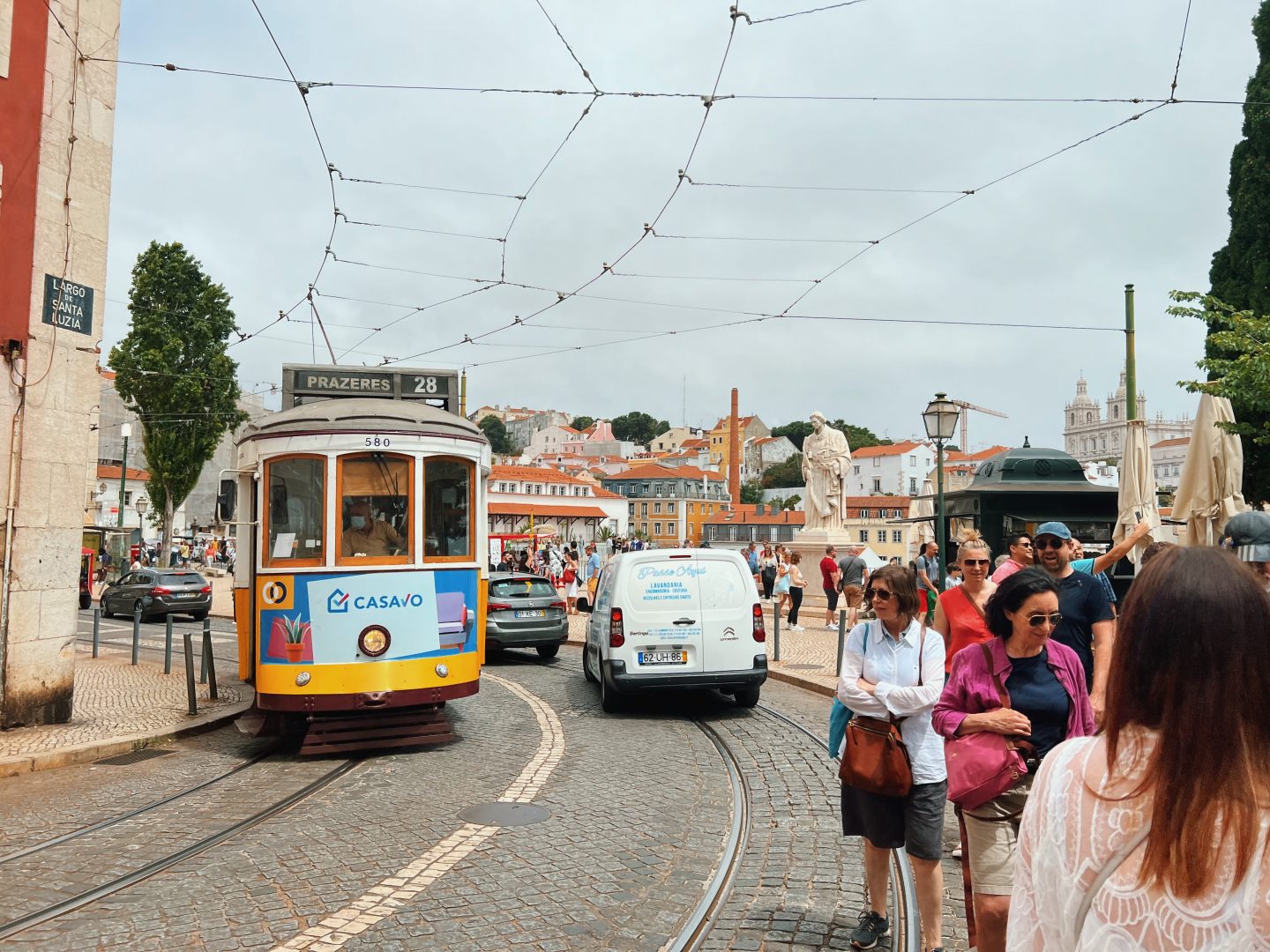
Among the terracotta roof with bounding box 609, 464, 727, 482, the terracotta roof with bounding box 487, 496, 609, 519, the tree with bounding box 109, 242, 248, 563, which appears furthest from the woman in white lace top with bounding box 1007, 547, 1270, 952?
the terracotta roof with bounding box 609, 464, 727, 482

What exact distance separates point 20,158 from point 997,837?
35.3 feet

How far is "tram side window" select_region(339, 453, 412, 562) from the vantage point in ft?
30.4

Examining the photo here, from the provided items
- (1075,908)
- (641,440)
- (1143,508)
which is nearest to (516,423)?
(641,440)

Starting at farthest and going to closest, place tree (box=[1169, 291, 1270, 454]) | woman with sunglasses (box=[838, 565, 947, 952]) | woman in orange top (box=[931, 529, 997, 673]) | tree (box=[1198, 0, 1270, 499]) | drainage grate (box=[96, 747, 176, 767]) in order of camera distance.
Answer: tree (box=[1198, 0, 1270, 499]) → tree (box=[1169, 291, 1270, 454]) → drainage grate (box=[96, 747, 176, 767]) → woman in orange top (box=[931, 529, 997, 673]) → woman with sunglasses (box=[838, 565, 947, 952])

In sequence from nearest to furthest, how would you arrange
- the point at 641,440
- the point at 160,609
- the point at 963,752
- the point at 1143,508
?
the point at 963,752, the point at 1143,508, the point at 160,609, the point at 641,440

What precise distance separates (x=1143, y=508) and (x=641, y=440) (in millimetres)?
166131

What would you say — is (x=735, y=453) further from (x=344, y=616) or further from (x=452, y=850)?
(x=452, y=850)

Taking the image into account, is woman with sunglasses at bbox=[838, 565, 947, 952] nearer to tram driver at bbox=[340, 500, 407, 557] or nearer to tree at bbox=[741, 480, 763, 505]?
tram driver at bbox=[340, 500, 407, 557]

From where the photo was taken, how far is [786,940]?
4.80 meters

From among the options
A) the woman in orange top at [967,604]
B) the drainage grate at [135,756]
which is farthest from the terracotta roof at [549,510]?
the woman in orange top at [967,604]

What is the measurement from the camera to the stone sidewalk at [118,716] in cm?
934

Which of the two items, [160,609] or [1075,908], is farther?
[160,609]

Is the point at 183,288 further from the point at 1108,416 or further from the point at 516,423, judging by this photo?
the point at 1108,416

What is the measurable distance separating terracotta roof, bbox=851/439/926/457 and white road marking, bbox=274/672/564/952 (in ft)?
386
